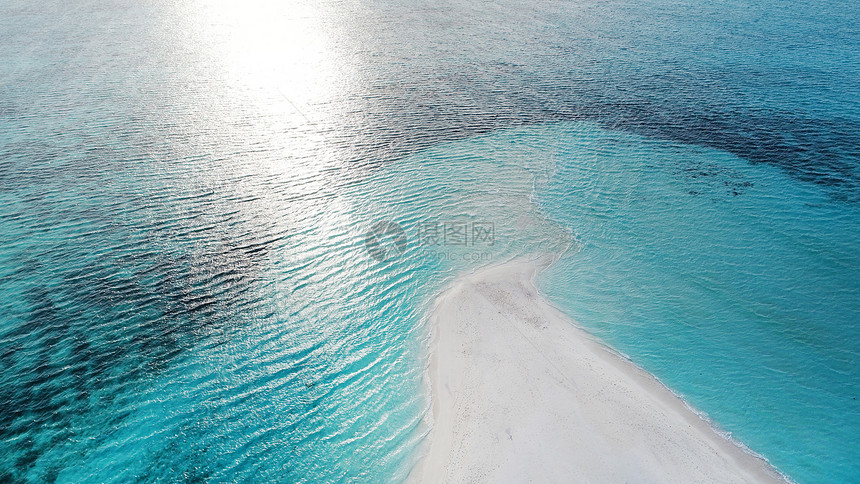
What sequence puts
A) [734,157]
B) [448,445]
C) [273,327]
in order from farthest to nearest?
[734,157] < [273,327] < [448,445]

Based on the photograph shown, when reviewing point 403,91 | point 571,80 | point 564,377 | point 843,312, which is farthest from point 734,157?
point 403,91

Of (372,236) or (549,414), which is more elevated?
(372,236)

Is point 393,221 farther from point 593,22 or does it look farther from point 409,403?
point 593,22

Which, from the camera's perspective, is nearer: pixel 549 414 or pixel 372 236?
pixel 549 414

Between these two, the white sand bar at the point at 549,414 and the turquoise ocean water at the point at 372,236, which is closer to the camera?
the white sand bar at the point at 549,414
